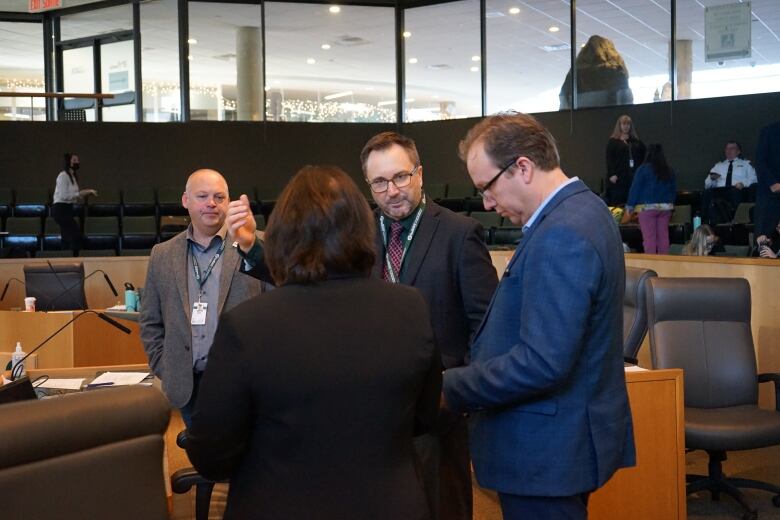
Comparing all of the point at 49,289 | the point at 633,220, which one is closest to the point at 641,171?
the point at 633,220

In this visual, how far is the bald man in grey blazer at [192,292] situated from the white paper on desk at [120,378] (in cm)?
50

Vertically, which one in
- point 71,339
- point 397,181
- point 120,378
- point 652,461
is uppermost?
point 397,181

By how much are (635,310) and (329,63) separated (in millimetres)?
10194

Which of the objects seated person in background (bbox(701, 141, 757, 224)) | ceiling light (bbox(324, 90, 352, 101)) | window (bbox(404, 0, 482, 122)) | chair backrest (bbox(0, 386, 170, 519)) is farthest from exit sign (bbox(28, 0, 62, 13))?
chair backrest (bbox(0, 386, 170, 519))

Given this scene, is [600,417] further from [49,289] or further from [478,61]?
[478,61]

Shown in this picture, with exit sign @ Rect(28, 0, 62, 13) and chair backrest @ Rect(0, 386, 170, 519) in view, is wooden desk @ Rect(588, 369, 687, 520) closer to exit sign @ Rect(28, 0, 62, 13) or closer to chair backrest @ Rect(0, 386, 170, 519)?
chair backrest @ Rect(0, 386, 170, 519)

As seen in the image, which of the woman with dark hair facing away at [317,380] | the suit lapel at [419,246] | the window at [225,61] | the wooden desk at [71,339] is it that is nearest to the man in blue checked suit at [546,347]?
the woman with dark hair facing away at [317,380]

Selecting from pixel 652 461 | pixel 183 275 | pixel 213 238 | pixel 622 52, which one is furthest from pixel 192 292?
pixel 622 52

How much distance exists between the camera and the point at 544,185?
1895 mm

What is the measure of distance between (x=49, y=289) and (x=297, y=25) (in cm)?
785

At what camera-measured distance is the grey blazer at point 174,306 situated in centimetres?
306

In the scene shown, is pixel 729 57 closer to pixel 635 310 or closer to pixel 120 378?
pixel 635 310

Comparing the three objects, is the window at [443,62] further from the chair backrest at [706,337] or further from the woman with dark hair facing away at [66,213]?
the chair backrest at [706,337]

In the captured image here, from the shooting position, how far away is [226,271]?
3146 millimetres
